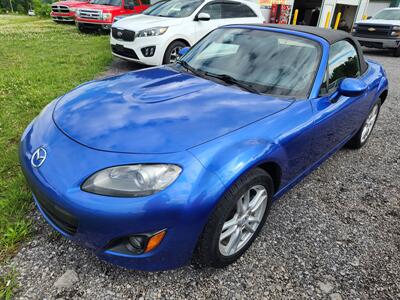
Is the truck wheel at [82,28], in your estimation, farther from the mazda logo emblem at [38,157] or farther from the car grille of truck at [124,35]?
the mazda logo emblem at [38,157]

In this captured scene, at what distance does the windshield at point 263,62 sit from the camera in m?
2.51

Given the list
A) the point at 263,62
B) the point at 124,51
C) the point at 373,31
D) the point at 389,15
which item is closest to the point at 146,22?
the point at 124,51

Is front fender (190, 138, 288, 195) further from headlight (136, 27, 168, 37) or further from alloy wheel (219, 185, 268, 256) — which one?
headlight (136, 27, 168, 37)

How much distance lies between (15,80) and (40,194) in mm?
4561

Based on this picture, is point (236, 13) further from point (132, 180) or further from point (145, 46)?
point (132, 180)

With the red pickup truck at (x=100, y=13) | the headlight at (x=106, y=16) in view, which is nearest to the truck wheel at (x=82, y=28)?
the red pickup truck at (x=100, y=13)

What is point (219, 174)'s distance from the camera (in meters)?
1.63

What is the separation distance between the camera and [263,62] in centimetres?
265

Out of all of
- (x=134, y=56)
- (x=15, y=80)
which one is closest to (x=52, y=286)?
(x=15, y=80)

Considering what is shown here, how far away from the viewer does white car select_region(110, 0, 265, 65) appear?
20.1ft

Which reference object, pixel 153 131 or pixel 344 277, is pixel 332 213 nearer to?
pixel 344 277

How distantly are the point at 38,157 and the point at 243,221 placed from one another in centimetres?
132

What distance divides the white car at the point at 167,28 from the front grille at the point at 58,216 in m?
4.92

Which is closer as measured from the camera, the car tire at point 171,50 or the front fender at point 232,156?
the front fender at point 232,156
